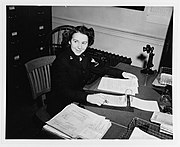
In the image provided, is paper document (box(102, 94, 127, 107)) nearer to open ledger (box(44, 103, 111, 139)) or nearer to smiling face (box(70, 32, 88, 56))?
open ledger (box(44, 103, 111, 139))

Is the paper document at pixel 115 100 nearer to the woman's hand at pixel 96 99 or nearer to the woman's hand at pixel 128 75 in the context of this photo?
the woman's hand at pixel 96 99

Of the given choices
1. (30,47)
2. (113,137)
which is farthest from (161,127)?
(30,47)

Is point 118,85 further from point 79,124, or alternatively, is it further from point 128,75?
point 79,124

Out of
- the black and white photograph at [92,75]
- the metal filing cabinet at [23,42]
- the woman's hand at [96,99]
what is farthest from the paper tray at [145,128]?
the metal filing cabinet at [23,42]

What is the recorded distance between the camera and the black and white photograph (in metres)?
0.64

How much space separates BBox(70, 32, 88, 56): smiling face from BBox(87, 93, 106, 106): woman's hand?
20cm

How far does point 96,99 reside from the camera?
0.75m

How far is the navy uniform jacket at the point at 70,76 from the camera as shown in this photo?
2.66 ft

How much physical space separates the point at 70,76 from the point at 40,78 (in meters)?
0.18

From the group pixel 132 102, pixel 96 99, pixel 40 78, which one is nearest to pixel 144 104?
pixel 132 102

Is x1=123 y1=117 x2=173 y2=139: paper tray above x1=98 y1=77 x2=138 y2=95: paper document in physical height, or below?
below

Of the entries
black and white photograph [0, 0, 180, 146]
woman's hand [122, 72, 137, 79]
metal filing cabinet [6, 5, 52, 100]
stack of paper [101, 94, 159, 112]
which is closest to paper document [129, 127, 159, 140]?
black and white photograph [0, 0, 180, 146]

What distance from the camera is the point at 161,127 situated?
661mm
